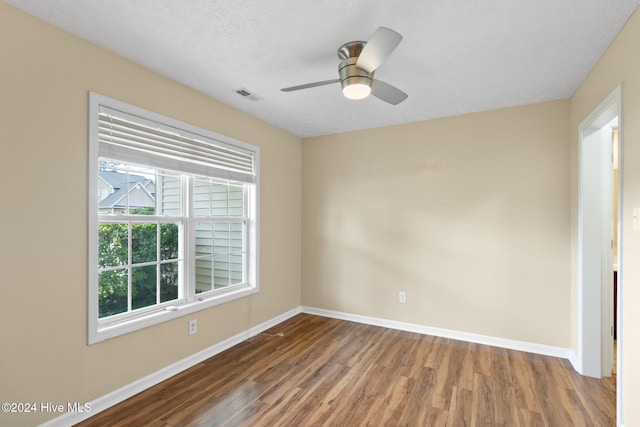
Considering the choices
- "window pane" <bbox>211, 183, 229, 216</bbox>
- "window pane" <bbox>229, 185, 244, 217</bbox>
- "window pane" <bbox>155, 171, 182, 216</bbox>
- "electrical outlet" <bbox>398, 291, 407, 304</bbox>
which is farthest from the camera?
"electrical outlet" <bbox>398, 291, 407, 304</bbox>

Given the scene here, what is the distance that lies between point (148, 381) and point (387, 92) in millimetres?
2939

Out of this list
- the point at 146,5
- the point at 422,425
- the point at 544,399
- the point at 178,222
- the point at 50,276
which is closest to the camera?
the point at 146,5

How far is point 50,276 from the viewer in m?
1.96

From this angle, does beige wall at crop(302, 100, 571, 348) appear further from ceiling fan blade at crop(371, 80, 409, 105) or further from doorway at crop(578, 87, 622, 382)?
ceiling fan blade at crop(371, 80, 409, 105)

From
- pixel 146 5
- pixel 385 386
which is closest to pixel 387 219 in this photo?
pixel 385 386

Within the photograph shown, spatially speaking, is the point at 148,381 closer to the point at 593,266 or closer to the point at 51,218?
the point at 51,218

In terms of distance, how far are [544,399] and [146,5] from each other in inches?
150

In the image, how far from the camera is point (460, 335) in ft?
11.5

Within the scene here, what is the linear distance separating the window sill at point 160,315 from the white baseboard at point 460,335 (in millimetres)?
1364

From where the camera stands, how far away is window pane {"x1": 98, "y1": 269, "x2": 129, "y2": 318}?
233 cm

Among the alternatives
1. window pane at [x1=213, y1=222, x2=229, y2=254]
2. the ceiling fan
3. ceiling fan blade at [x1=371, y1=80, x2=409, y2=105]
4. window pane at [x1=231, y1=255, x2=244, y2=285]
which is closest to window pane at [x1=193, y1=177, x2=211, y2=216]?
window pane at [x1=213, y1=222, x2=229, y2=254]

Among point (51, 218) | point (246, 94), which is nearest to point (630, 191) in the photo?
point (246, 94)

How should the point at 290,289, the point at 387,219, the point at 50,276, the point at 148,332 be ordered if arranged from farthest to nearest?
the point at 290,289 < the point at 387,219 < the point at 148,332 < the point at 50,276

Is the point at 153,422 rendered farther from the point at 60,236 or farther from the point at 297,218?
the point at 297,218
